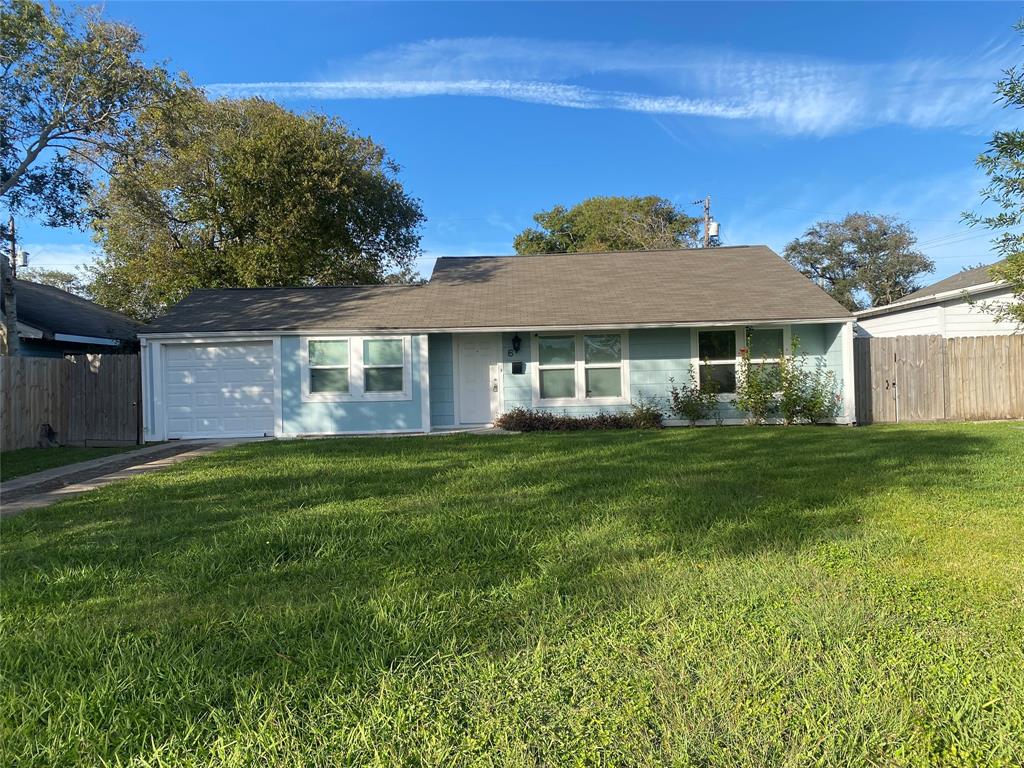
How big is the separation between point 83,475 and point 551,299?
9.50 metres

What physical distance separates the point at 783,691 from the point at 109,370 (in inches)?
554

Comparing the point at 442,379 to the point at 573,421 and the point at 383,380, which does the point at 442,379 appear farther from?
the point at 573,421

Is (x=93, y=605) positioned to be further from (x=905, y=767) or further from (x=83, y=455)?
(x=83, y=455)

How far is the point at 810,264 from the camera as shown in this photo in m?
42.7

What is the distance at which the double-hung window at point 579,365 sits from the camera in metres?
13.2

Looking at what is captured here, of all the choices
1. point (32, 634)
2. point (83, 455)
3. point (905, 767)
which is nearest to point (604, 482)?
point (905, 767)

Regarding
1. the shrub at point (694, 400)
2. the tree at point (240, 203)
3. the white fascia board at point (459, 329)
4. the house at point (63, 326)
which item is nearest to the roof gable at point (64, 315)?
the house at point (63, 326)

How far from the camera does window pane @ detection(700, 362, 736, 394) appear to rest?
13.1 metres

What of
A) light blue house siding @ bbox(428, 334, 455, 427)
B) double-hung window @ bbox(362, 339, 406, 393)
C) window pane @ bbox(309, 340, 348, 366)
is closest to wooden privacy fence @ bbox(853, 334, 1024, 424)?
light blue house siding @ bbox(428, 334, 455, 427)

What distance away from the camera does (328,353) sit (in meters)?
12.6

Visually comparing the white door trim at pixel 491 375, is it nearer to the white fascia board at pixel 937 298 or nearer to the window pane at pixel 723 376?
the window pane at pixel 723 376

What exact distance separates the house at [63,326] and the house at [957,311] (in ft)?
66.2

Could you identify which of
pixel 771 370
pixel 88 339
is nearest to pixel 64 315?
pixel 88 339

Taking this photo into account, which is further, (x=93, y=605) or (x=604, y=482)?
(x=604, y=482)
